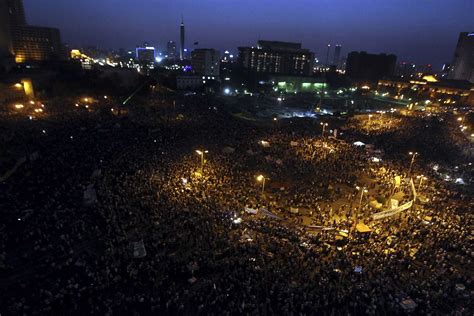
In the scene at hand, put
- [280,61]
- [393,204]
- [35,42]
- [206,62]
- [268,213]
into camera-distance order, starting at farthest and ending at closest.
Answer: [280,61]
[206,62]
[35,42]
[393,204]
[268,213]

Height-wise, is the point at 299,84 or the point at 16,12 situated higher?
the point at 16,12

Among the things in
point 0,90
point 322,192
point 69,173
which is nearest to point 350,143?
point 322,192

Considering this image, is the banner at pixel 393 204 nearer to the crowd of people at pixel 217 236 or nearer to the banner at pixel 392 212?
the banner at pixel 392 212

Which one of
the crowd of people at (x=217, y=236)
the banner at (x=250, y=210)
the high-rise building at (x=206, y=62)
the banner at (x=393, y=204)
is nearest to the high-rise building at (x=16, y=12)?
the high-rise building at (x=206, y=62)

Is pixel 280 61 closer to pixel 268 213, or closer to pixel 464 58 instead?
pixel 464 58

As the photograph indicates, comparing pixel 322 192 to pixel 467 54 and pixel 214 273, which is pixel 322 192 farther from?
pixel 467 54

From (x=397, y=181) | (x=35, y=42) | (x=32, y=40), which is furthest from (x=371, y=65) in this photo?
(x=32, y=40)
